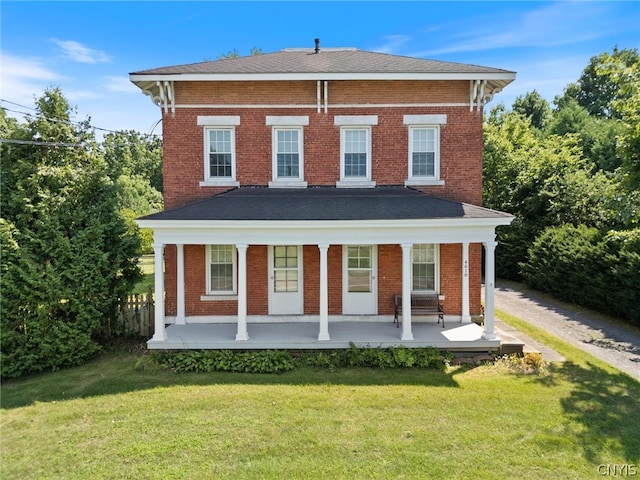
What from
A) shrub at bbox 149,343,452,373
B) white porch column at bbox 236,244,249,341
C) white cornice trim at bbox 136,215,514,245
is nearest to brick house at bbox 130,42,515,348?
white porch column at bbox 236,244,249,341

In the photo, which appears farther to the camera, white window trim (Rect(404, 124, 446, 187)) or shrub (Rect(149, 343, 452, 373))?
white window trim (Rect(404, 124, 446, 187))

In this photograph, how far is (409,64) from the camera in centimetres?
1173

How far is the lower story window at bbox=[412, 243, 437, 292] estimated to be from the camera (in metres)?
11.5

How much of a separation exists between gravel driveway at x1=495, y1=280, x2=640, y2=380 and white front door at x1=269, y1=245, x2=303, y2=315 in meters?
8.13

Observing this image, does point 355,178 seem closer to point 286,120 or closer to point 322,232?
point 286,120

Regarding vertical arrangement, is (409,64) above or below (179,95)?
above

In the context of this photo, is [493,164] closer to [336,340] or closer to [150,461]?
[336,340]

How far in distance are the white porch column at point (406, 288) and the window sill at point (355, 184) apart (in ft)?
9.07

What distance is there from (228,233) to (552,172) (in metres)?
18.7

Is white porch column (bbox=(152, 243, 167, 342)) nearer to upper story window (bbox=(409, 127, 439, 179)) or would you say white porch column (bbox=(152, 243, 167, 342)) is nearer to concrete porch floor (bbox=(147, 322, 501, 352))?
concrete porch floor (bbox=(147, 322, 501, 352))

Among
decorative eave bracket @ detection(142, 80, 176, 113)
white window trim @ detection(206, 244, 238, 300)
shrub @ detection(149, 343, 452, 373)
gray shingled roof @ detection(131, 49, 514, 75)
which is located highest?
gray shingled roof @ detection(131, 49, 514, 75)

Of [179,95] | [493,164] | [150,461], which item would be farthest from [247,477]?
[493,164]

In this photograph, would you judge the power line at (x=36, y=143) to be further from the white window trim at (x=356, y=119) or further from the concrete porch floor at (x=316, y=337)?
the white window trim at (x=356, y=119)

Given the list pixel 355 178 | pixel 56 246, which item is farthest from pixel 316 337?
pixel 56 246
